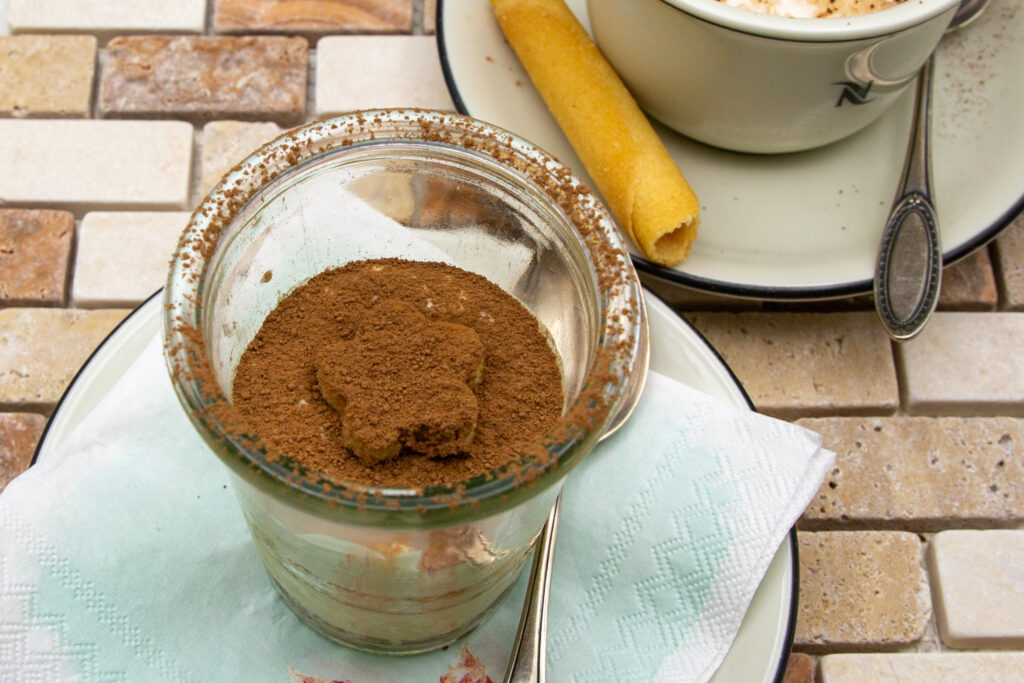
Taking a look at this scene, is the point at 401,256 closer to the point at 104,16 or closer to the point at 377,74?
the point at 377,74

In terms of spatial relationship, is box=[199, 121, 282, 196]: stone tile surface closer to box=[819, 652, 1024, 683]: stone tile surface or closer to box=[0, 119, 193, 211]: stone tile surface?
box=[0, 119, 193, 211]: stone tile surface

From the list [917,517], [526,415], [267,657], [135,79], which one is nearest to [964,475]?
[917,517]

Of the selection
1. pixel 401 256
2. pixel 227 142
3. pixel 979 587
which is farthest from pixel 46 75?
pixel 979 587

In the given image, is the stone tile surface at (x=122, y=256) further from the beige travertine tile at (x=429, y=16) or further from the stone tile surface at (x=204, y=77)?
the beige travertine tile at (x=429, y=16)

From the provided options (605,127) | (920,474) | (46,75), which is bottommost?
(920,474)

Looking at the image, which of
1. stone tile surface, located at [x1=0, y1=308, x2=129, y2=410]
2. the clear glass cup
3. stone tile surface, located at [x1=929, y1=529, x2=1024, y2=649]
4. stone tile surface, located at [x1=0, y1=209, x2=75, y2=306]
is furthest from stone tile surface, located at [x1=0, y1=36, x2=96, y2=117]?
stone tile surface, located at [x1=929, y1=529, x2=1024, y2=649]

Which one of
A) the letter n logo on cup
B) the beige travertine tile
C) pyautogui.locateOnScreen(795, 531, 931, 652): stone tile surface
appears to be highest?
the letter n logo on cup

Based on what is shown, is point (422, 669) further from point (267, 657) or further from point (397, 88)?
point (397, 88)
